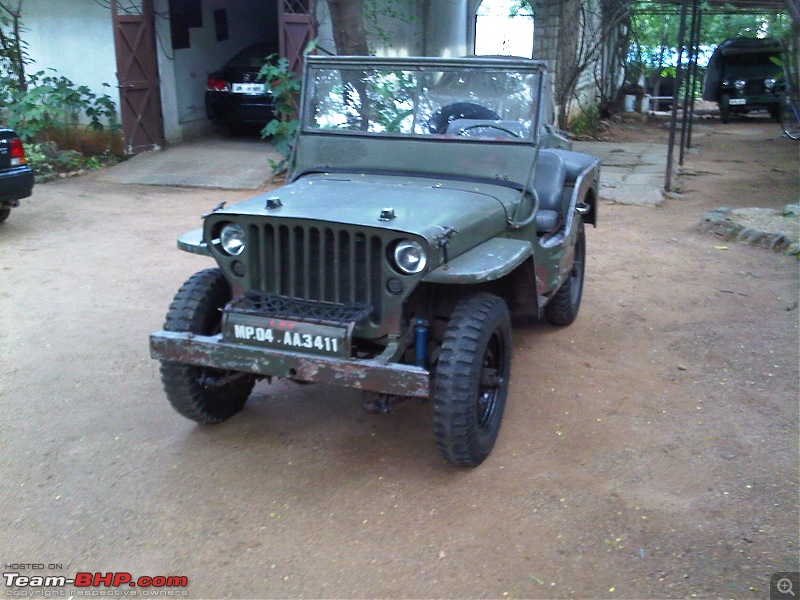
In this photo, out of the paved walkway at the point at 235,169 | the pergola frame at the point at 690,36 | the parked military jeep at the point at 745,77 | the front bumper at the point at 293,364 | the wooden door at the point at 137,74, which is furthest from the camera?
the parked military jeep at the point at 745,77

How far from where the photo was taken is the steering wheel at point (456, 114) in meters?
4.60

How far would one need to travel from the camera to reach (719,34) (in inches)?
1053

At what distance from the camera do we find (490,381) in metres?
3.82

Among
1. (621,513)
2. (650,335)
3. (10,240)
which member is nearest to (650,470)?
(621,513)

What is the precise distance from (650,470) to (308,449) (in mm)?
1635

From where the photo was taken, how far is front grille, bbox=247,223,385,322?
3510 millimetres

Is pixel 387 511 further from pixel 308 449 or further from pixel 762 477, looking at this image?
pixel 762 477

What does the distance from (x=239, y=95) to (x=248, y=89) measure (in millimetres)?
196

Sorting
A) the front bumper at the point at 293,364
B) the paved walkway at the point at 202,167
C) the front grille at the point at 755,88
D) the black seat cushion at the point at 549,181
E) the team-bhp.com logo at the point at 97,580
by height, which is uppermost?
the front grille at the point at 755,88

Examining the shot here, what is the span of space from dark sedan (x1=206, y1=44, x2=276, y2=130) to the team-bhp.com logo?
10.5m

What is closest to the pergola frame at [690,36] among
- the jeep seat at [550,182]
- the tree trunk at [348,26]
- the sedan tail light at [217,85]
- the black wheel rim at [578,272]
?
the tree trunk at [348,26]

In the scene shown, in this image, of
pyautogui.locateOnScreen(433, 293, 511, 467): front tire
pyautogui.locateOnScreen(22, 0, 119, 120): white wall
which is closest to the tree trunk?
pyautogui.locateOnScreen(22, 0, 119, 120): white wall

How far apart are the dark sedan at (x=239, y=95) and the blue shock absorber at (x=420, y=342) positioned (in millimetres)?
9738

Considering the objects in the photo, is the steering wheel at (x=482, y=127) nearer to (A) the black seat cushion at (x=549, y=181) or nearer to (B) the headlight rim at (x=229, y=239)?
(A) the black seat cushion at (x=549, y=181)
